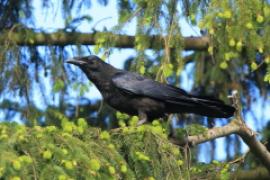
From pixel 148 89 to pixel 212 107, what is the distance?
0.62 metres

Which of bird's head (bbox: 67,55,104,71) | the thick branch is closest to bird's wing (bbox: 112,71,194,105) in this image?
bird's head (bbox: 67,55,104,71)

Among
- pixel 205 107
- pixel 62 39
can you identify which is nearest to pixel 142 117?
pixel 205 107

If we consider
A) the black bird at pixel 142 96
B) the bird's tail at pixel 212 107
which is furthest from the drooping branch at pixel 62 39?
the bird's tail at pixel 212 107

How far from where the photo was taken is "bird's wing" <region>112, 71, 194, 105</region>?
21.8 feet

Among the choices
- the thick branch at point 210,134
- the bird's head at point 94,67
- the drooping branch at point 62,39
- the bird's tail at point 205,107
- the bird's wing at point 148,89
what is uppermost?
the drooping branch at point 62,39

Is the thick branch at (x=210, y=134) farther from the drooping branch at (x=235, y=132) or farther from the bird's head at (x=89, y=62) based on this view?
the bird's head at (x=89, y=62)

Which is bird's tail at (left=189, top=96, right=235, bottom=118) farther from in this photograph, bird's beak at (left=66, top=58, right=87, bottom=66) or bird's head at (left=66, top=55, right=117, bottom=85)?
bird's beak at (left=66, top=58, right=87, bottom=66)

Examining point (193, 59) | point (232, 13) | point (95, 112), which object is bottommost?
point (95, 112)

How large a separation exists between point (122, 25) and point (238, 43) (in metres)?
1.13

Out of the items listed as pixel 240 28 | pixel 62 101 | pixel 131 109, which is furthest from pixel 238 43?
pixel 62 101

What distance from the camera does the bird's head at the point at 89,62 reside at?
698 centimetres

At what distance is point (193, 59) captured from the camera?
9.87 m

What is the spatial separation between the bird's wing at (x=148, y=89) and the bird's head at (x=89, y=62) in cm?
27

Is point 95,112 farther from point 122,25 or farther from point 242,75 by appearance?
point 122,25
